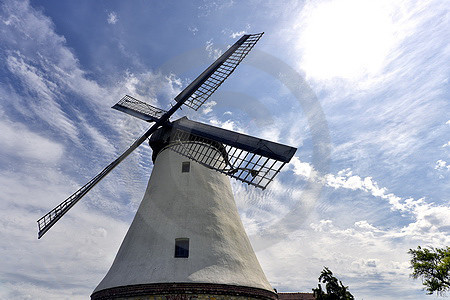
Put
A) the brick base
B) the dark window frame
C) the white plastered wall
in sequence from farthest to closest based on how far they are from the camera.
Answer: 1. the dark window frame
2. the white plastered wall
3. the brick base

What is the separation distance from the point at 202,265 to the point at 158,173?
640 cm

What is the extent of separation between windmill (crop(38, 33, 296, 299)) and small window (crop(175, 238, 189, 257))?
0.14 ft

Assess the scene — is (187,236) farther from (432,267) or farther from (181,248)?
(432,267)

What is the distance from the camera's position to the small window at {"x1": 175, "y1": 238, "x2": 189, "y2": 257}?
12.6 metres

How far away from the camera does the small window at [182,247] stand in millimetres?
12594

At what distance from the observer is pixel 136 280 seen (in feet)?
38.2

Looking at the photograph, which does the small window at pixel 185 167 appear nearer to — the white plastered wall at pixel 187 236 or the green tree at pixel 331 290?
the white plastered wall at pixel 187 236

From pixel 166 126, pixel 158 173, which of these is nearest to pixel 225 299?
pixel 158 173

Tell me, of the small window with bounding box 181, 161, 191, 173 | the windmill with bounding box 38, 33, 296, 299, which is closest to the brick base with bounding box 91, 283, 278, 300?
the windmill with bounding box 38, 33, 296, 299

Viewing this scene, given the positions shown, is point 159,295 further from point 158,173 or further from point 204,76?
point 204,76

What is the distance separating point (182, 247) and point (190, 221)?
1235mm

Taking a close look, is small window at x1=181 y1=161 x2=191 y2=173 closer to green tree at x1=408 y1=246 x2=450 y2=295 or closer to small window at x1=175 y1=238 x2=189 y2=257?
small window at x1=175 y1=238 x2=189 y2=257

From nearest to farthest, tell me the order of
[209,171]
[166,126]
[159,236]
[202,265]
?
[202,265]
[159,236]
[209,171]
[166,126]

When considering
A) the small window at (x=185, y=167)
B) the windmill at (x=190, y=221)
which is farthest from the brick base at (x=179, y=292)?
the small window at (x=185, y=167)
